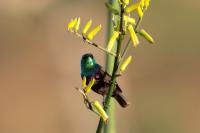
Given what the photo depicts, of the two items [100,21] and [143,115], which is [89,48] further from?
[100,21]

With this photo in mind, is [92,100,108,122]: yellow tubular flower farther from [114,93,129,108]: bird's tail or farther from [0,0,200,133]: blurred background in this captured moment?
[0,0,200,133]: blurred background

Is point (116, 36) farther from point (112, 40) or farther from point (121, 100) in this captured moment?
point (121, 100)

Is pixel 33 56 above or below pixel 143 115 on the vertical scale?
above

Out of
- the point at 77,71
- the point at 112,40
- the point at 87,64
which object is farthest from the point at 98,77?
the point at 77,71

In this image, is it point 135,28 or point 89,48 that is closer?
point 135,28

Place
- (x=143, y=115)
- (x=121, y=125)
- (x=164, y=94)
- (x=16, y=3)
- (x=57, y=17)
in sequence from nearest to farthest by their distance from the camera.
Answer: (x=121, y=125) → (x=143, y=115) → (x=164, y=94) → (x=57, y=17) → (x=16, y=3)

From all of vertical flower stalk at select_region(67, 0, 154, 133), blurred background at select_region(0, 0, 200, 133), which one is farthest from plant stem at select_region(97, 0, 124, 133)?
blurred background at select_region(0, 0, 200, 133)

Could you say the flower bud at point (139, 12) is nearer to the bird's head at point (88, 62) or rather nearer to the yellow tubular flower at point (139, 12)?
the yellow tubular flower at point (139, 12)

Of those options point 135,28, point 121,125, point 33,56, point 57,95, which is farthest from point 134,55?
point 135,28
